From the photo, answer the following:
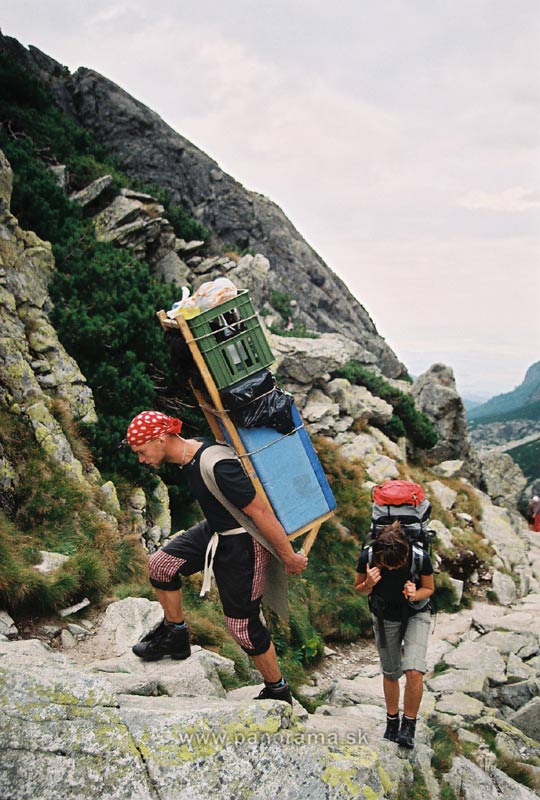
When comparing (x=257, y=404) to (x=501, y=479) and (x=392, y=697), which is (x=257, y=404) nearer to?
(x=392, y=697)

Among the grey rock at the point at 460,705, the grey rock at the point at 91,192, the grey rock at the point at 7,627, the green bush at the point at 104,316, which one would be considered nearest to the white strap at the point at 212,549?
the grey rock at the point at 7,627

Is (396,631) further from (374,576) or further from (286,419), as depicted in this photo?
(286,419)

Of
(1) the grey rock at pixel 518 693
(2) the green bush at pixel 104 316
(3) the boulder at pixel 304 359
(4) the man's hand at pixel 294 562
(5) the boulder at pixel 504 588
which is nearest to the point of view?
(4) the man's hand at pixel 294 562

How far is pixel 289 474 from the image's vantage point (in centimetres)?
459

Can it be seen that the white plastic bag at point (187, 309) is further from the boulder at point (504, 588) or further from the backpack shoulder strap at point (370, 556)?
the boulder at point (504, 588)

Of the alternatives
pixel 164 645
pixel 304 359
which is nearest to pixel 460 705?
pixel 164 645

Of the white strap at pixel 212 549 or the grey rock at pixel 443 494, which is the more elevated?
the white strap at pixel 212 549

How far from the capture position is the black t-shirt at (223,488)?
12.8 ft

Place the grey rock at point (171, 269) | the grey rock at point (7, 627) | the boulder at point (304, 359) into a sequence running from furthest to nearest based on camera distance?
the grey rock at point (171, 269) → the boulder at point (304, 359) → the grey rock at point (7, 627)

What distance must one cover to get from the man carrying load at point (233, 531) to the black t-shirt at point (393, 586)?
1.20 meters

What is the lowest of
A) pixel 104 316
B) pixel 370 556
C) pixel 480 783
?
pixel 480 783

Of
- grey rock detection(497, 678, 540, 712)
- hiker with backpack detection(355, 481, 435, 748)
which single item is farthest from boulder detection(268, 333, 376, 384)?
hiker with backpack detection(355, 481, 435, 748)

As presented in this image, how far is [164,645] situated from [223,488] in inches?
88.8

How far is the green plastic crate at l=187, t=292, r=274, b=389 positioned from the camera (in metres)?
4.41
